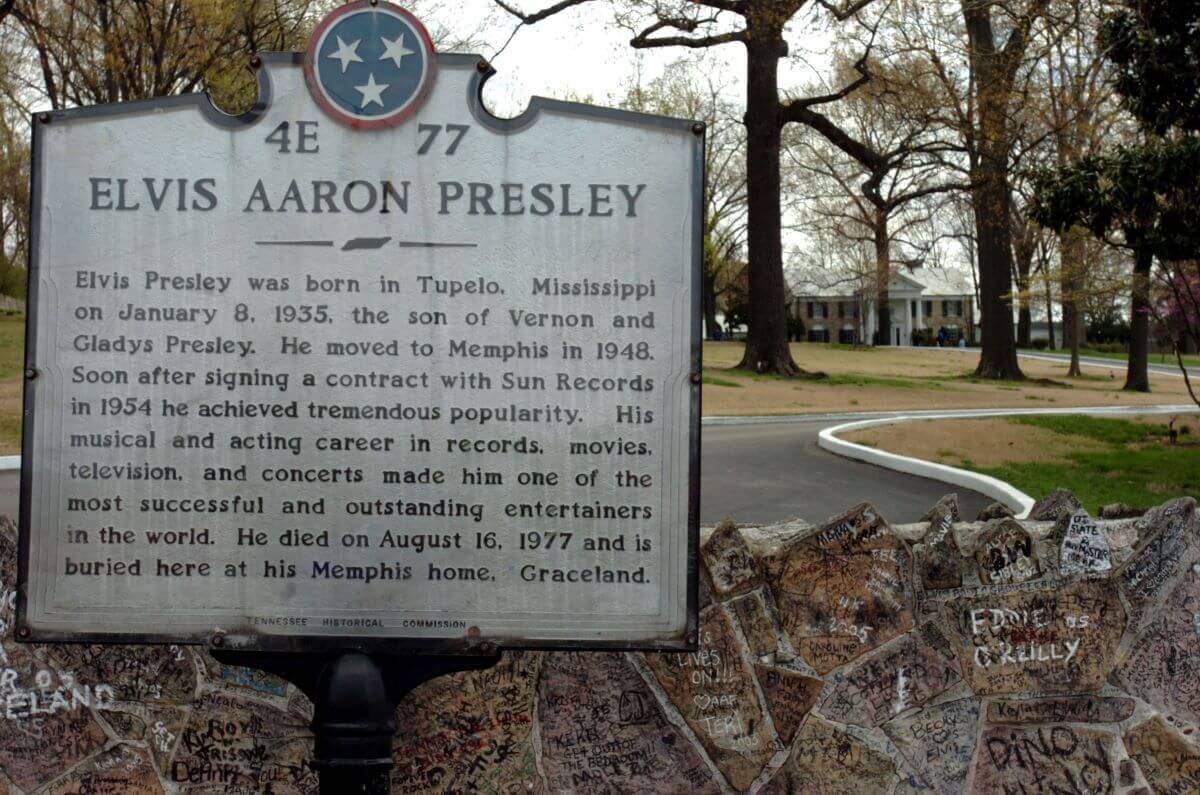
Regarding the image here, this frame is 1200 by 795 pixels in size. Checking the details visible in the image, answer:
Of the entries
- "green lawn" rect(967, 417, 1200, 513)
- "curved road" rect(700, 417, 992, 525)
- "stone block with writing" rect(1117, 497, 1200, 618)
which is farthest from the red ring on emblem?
"green lawn" rect(967, 417, 1200, 513)

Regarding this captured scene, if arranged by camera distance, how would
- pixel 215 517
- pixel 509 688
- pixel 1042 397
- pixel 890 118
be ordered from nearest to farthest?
pixel 215 517, pixel 509 688, pixel 890 118, pixel 1042 397

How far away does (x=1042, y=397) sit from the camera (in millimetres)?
30969

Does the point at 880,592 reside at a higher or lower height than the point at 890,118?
lower

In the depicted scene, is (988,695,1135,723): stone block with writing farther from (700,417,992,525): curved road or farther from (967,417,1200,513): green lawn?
(967,417,1200,513): green lawn

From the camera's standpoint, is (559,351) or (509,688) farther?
(509,688)

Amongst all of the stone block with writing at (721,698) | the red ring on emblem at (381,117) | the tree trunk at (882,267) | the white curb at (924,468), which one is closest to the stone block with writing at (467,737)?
the stone block with writing at (721,698)

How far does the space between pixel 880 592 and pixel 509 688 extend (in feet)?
4.11

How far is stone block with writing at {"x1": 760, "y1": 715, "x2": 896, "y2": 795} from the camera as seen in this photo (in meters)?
3.94

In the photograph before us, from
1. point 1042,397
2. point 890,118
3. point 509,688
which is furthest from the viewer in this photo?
point 1042,397

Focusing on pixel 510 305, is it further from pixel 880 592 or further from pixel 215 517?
pixel 880 592

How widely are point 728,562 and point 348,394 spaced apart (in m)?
1.43

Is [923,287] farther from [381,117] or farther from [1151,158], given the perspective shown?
[381,117]

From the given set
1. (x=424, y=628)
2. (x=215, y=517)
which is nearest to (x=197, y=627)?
(x=215, y=517)

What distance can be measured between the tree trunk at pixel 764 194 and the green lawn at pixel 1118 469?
1337cm
